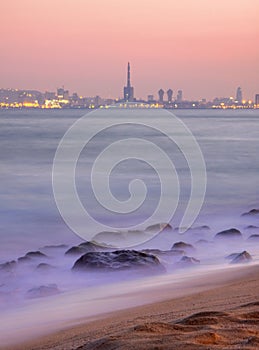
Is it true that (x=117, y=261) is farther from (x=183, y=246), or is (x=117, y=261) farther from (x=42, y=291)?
(x=183, y=246)

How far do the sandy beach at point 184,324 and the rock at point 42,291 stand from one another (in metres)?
1.42

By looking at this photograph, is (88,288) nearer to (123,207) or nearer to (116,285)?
(116,285)

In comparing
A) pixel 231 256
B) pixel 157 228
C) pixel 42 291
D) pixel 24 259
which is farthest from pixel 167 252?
pixel 42 291

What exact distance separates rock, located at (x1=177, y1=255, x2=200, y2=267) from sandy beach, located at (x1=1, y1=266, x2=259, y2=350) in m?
1.52

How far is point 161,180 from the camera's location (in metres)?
22.6

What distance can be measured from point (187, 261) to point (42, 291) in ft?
7.49

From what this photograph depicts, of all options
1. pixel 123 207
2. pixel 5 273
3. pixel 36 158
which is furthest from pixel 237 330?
pixel 36 158

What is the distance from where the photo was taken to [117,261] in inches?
330

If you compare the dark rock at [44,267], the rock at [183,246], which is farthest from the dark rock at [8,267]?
the rock at [183,246]

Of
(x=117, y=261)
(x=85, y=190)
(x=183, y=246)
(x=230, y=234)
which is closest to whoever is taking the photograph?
(x=117, y=261)

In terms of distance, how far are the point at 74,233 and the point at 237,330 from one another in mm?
9161

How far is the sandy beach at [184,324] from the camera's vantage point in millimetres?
3959

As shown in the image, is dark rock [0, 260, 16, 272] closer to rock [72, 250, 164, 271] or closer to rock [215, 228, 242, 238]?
rock [72, 250, 164, 271]

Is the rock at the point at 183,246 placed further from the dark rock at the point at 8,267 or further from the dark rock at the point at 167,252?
the dark rock at the point at 8,267
